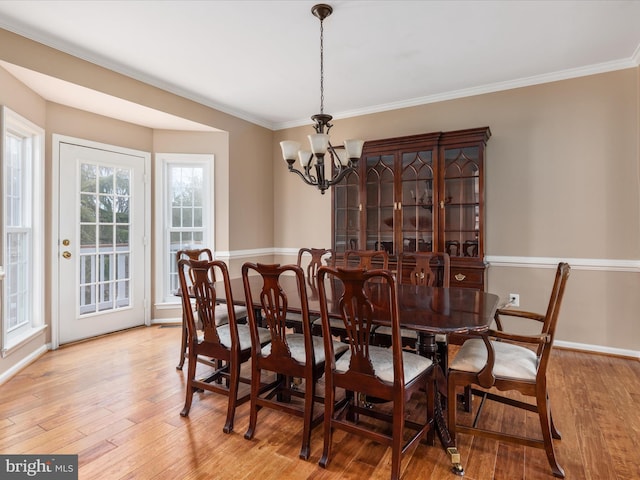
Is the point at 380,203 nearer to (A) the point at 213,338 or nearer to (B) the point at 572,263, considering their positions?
(B) the point at 572,263

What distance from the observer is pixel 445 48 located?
10.2ft

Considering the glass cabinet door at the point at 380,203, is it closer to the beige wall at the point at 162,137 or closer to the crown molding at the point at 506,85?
the crown molding at the point at 506,85

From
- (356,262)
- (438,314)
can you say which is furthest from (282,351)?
(356,262)

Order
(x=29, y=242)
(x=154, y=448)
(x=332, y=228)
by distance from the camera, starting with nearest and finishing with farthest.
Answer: (x=154, y=448) < (x=29, y=242) < (x=332, y=228)

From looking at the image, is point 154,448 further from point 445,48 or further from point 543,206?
point 543,206

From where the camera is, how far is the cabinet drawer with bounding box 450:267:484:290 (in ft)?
12.1

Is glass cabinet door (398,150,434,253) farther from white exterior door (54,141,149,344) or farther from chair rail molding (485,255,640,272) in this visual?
white exterior door (54,141,149,344)

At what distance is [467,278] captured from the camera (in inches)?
147

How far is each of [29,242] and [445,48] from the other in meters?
4.04

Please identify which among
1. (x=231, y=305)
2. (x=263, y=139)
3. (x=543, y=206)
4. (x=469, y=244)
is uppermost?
(x=263, y=139)

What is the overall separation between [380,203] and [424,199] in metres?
0.50

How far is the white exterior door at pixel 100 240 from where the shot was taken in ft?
12.4

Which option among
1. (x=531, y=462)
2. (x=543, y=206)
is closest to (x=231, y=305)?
(x=531, y=462)

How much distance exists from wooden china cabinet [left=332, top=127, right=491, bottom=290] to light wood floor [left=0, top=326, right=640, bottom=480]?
1378mm
